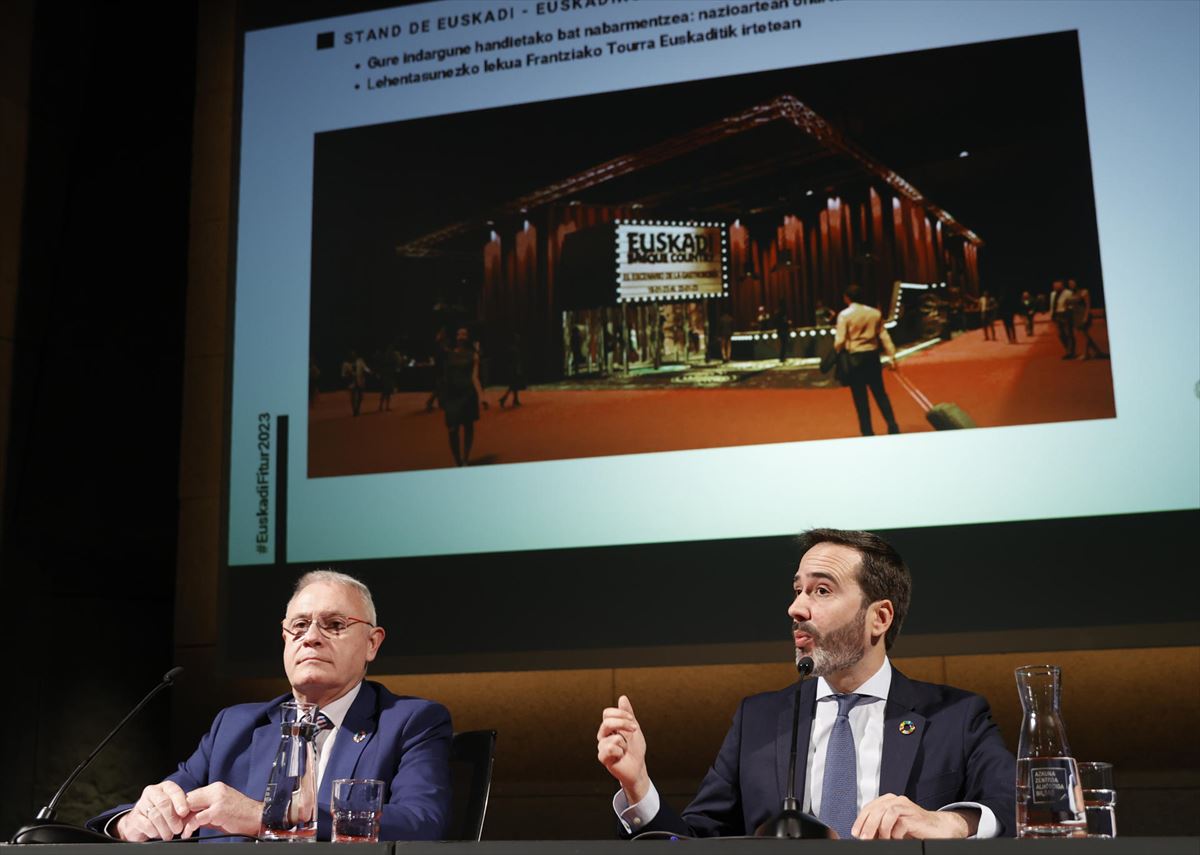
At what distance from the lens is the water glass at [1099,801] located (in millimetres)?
1745

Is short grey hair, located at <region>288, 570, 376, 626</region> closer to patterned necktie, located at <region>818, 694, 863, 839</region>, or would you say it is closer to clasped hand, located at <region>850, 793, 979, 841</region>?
patterned necktie, located at <region>818, 694, 863, 839</region>

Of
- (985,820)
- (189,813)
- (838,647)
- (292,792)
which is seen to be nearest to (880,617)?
(838,647)

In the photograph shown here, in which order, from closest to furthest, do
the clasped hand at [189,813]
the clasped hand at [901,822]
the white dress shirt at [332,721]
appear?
1. the clasped hand at [901,822]
2. the clasped hand at [189,813]
3. the white dress shirt at [332,721]

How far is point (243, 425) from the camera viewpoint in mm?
4027

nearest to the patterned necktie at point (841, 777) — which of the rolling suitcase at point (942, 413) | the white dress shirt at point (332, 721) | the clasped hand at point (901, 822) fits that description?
the clasped hand at point (901, 822)

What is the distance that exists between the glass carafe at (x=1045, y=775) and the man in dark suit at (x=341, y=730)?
108 cm

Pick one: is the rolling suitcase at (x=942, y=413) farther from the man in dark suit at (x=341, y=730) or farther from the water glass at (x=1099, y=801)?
the water glass at (x=1099, y=801)

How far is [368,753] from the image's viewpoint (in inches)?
102

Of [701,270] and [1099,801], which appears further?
[701,270]

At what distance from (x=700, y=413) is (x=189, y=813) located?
1912mm

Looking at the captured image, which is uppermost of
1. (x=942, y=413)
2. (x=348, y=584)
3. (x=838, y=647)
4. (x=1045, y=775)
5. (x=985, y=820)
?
(x=942, y=413)

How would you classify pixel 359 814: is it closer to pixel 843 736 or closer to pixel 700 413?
pixel 843 736

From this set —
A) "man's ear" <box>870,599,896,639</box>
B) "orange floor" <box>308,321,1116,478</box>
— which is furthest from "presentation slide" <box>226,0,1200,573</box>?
"man's ear" <box>870,599,896,639</box>

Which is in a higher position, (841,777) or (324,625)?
(324,625)
